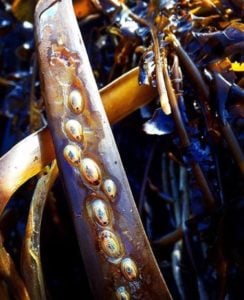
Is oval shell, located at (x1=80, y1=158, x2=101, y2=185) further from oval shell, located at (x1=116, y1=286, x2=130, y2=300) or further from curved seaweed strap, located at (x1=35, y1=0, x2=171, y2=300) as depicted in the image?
oval shell, located at (x1=116, y1=286, x2=130, y2=300)

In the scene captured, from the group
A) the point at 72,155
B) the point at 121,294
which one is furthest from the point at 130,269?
the point at 72,155

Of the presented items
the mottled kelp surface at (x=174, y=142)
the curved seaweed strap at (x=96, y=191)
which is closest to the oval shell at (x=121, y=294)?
the curved seaweed strap at (x=96, y=191)

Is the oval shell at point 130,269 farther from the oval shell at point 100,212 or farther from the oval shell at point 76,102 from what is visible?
the oval shell at point 76,102

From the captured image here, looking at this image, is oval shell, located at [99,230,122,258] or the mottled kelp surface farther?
the mottled kelp surface

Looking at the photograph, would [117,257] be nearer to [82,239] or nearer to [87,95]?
[82,239]

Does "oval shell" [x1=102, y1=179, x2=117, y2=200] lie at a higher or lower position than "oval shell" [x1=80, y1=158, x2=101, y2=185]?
lower

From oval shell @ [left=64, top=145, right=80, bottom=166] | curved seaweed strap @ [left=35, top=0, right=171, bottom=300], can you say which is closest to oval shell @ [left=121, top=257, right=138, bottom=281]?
curved seaweed strap @ [left=35, top=0, right=171, bottom=300]
